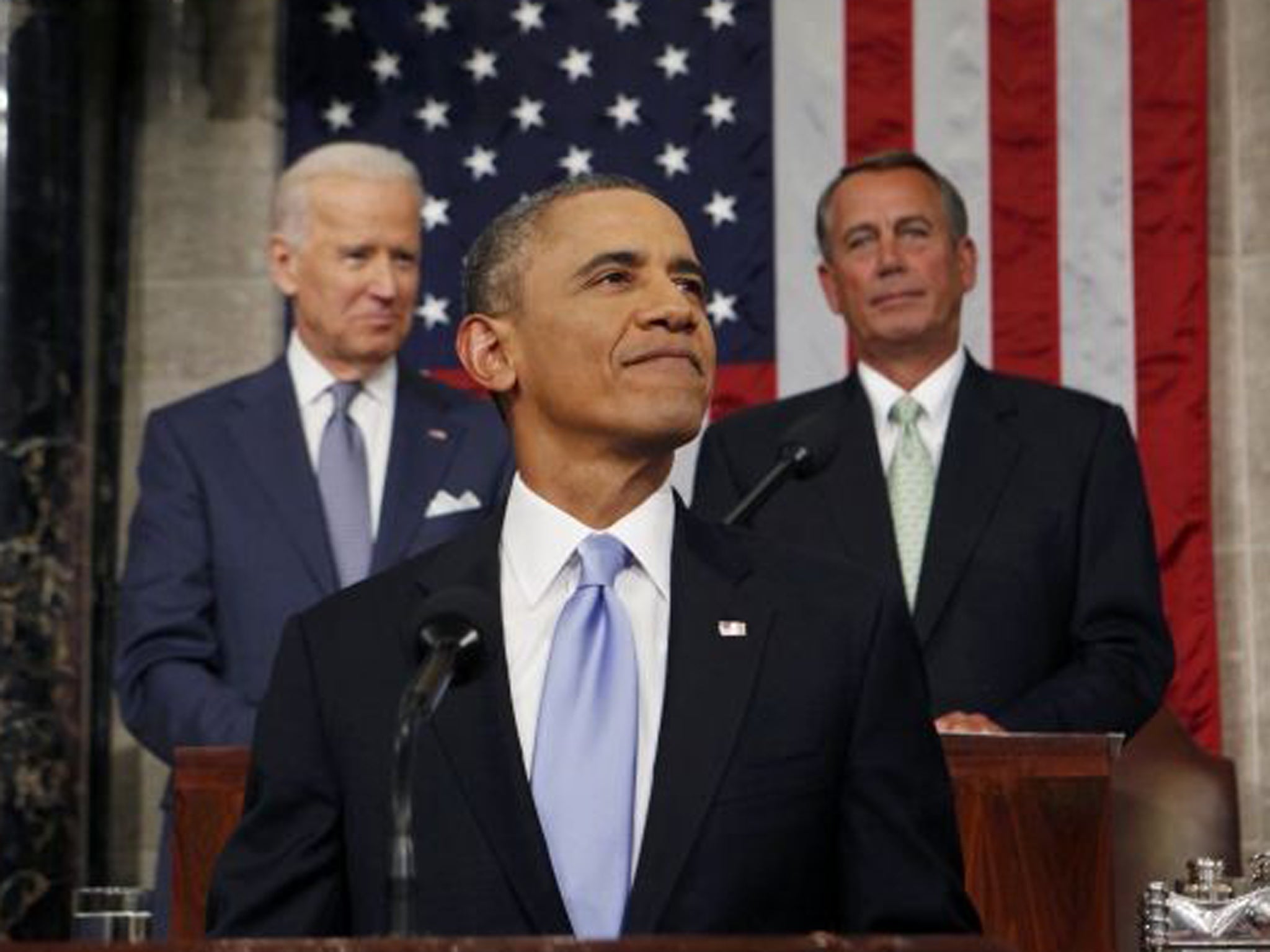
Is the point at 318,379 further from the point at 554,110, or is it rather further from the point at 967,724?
the point at 967,724

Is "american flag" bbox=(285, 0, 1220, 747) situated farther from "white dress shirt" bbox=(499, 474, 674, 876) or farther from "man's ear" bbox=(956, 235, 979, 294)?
"white dress shirt" bbox=(499, 474, 674, 876)

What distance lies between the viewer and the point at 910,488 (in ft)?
17.4

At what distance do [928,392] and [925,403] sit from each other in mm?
28

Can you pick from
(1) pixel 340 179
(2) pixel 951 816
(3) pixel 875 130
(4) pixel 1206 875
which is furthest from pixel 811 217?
(2) pixel 951 816

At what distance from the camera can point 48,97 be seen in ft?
22.4

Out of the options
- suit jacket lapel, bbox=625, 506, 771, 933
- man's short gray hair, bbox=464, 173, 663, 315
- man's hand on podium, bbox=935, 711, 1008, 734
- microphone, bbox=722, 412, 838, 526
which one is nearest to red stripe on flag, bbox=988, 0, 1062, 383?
man's hand on podium, bbox=935, 711, 1008, 734

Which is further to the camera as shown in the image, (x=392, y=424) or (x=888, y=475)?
(x=392, y=424)

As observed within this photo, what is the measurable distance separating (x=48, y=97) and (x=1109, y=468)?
10.3 ft

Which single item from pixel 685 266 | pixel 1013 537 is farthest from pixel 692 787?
pixel 1013 537

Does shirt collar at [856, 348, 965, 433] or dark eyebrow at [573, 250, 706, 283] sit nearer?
dark eyebrow at [573, 250, 706, 283]

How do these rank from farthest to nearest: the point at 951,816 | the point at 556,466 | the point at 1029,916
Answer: the point at 1029,916
the point at 556,466
the point at 951,816

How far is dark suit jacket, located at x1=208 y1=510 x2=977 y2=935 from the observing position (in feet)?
9.99

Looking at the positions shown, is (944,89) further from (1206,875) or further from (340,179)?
(1206,875)

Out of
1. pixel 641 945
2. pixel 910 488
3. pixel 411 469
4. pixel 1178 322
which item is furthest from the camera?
pixel 1178 322
